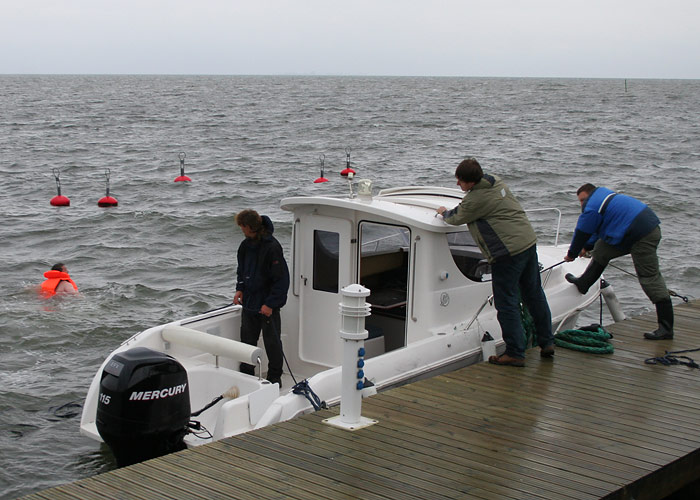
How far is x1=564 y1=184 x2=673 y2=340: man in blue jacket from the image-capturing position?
309 inches

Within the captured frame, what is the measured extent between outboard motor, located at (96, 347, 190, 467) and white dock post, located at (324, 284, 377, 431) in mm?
1097

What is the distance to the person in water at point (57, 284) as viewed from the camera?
14000mm

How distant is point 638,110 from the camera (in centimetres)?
7250

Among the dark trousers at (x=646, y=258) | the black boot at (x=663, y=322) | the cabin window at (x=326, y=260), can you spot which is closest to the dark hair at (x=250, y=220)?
the cabin window at (x=326, y=260)

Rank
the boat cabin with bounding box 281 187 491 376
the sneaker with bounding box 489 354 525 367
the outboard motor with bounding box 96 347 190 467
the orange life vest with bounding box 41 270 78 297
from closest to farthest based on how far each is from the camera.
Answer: the outboard motor with bounding box 96 347 190 467, the sneaker with bounding box 489 354 525 367, the boat cabin with bounding box 281 187 491 376, the orange life vest with bounding box 41 270 78 297

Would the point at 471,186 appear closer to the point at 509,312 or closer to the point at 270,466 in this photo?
the point at 509,312

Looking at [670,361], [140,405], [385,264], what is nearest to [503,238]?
[385,264]

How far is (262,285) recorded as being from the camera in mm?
7672

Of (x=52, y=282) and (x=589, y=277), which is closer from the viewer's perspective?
(x=589, y=277)

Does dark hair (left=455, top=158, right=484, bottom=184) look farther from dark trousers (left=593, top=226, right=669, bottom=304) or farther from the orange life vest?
the orange life vest

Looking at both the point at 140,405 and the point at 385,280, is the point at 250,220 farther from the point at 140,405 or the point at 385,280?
the point at 140,405

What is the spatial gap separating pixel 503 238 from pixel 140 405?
3.14 metres

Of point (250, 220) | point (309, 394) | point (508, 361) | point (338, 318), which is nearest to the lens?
point (309, 394)

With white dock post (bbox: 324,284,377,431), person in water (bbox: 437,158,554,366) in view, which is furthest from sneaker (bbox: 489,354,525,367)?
white dock post (bbox: 324,284,377,431)
